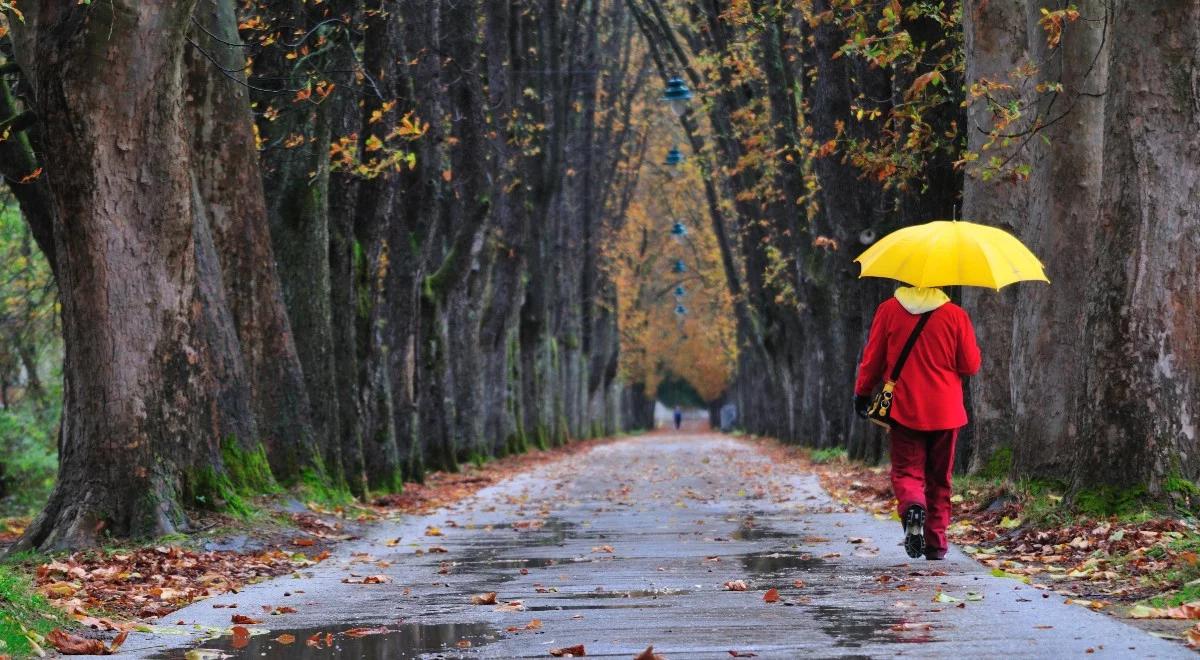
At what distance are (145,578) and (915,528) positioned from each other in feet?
16.3

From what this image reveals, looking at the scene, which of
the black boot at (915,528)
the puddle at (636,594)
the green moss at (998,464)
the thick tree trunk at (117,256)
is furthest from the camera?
the green moss at (998,464)

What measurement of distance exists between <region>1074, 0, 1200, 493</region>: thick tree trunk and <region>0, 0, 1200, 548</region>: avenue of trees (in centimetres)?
2

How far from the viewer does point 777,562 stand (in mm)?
10883

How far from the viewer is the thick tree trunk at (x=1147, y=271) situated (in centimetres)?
1038

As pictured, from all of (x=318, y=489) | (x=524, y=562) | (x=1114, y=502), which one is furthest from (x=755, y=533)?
(x=318, y=489)

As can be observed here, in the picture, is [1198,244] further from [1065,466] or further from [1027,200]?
[1027,200]

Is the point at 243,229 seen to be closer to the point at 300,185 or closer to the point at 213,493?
the point at 300,185

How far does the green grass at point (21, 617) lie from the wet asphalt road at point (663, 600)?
420 millimetres

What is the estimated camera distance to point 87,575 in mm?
9922

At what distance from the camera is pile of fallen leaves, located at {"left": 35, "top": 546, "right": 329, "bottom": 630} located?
8812mm

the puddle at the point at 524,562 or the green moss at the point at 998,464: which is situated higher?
the green moss at the point at 998,464

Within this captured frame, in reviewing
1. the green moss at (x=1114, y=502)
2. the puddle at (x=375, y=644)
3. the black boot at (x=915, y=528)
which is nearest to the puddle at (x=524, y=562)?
the black boot at (x=915, y=528)

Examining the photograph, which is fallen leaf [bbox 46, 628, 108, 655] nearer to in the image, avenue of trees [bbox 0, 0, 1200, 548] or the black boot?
avenue of trees [bbox 0, 0, 1200, 548]

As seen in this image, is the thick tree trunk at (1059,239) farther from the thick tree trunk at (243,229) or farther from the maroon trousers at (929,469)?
the thick tree trunk at (243,229)
